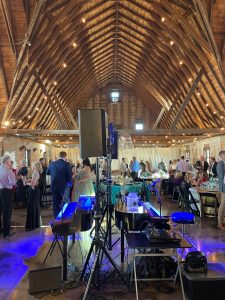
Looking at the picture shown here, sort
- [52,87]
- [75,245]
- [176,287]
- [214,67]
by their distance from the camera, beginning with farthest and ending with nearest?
[52,87], [214,67], [75,245], [176,287]

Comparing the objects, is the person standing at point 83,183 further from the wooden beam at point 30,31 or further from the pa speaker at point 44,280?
the wooden beam at point 30,31

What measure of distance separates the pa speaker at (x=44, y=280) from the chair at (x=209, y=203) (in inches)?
183

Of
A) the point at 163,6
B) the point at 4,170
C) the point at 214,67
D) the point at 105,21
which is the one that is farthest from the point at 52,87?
the point at 4,170

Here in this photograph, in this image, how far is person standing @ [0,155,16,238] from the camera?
5773mm

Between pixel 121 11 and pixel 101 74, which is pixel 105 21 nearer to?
pixel 121 11

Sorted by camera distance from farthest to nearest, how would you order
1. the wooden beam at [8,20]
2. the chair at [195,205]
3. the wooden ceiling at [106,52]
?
the wooden ceiling at [106,52], the chair at [195,205], the wooden beam at [8,20]

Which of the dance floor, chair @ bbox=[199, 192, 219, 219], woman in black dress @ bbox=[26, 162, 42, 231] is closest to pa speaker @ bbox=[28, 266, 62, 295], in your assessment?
the dance floor

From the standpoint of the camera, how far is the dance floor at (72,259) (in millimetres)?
3504

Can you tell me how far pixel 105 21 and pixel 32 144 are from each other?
833 cm

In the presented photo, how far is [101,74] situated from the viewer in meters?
18.6

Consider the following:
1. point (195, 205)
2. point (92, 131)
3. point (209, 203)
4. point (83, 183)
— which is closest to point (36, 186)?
point (83, 183)

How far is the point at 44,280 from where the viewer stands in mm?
3582

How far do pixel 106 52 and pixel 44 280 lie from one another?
1358 cm

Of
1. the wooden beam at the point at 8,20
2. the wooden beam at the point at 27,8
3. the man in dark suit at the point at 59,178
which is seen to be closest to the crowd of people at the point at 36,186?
the man in dark suit at the point at 59,178
